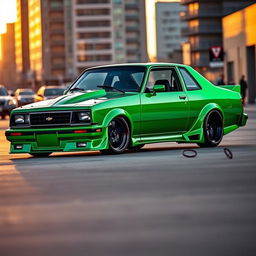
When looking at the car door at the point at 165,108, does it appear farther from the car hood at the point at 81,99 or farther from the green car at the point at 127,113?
the car hood at the point at 81,99

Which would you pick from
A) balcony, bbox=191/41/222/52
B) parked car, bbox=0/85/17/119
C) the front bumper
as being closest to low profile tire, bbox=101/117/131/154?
the front bumper

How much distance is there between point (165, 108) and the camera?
728 inches

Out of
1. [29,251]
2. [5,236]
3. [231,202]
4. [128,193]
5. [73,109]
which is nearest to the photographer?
[29,251]

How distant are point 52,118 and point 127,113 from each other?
4.03 feet

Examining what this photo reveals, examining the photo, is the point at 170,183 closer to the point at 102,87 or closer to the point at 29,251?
the point at 29,251

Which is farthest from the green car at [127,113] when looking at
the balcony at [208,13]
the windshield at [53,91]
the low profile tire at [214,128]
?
the balcony at [208,13]

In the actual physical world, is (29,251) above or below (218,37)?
below

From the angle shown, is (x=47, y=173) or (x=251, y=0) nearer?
(x=47, y=173)

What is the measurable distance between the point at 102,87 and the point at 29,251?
11.4 meters

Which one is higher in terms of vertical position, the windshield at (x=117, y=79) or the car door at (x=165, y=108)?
the windshield at (x=117, y=79)

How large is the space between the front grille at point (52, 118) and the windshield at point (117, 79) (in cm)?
137

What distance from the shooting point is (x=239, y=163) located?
14758 mm

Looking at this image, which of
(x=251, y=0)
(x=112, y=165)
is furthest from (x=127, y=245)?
(x=251, y=0)

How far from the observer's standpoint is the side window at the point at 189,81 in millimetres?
19391
